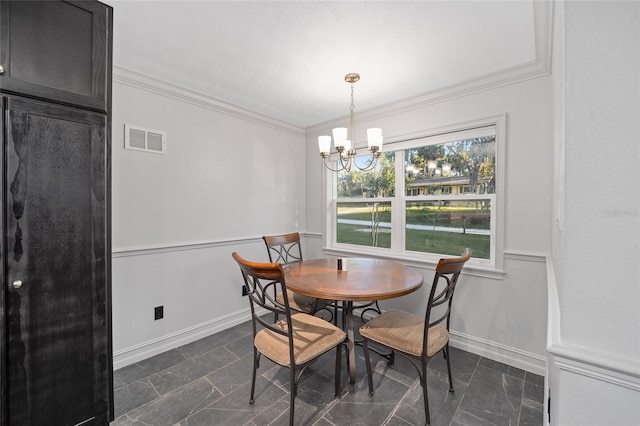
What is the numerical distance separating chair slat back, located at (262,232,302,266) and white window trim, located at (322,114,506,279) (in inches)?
19.9

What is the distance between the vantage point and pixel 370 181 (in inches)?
135

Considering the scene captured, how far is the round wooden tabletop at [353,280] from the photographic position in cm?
174

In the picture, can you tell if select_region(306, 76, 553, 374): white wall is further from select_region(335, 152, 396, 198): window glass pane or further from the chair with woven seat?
the chair with woven seat

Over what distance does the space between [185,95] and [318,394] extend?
2932 millimetres

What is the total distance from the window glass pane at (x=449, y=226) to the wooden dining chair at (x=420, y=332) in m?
0.85

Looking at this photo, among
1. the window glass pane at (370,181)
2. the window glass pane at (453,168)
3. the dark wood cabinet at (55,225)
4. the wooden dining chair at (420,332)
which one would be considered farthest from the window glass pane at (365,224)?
the dark wood cabinet at (55,225)

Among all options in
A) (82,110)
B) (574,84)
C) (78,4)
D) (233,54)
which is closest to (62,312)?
(82,110)

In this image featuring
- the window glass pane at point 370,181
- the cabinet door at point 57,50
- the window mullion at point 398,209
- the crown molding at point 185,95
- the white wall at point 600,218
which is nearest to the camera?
the white wall at point 600,218

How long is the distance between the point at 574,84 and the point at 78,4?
2.24 metres

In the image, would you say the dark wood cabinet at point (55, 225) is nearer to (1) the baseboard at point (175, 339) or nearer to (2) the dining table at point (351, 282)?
(1) the baseboard at point (175, 339)

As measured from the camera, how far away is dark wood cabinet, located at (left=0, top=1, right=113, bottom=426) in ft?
4.12

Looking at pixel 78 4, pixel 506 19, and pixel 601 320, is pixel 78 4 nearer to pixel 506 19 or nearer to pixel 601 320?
pixel 506 19

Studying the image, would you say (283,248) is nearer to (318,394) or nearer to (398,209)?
(398,209)

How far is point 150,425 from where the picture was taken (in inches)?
64.2
